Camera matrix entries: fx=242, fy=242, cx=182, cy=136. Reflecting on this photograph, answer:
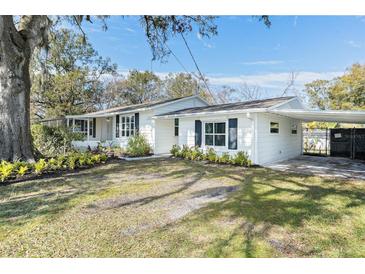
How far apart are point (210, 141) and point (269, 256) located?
850cm

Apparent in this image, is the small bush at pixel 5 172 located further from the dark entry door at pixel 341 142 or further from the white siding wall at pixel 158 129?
the dark entry door at pixel 341 142

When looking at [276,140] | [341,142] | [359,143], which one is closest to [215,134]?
[276,140]

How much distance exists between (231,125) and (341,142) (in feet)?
24.3

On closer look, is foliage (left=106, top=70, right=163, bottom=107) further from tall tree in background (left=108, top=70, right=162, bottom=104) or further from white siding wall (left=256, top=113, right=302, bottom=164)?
white siding wall (left=256, top=113, right=302, bottom=164)

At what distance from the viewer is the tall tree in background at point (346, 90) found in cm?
2412

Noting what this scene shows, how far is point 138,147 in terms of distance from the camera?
13.1 metres

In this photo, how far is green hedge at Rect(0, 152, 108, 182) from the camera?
6934mm

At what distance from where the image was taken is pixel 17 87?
28.3 ft

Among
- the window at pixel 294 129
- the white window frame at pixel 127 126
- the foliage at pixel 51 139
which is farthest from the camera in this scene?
the white window frame at pixel 127 126

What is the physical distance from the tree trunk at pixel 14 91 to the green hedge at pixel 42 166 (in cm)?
80

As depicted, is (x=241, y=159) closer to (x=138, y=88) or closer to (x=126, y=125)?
(x=126, y=125)

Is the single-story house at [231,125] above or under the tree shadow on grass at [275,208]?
above

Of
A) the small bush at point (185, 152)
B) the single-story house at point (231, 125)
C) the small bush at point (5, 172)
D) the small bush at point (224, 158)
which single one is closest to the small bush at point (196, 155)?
the small bush at point (185, 152)
